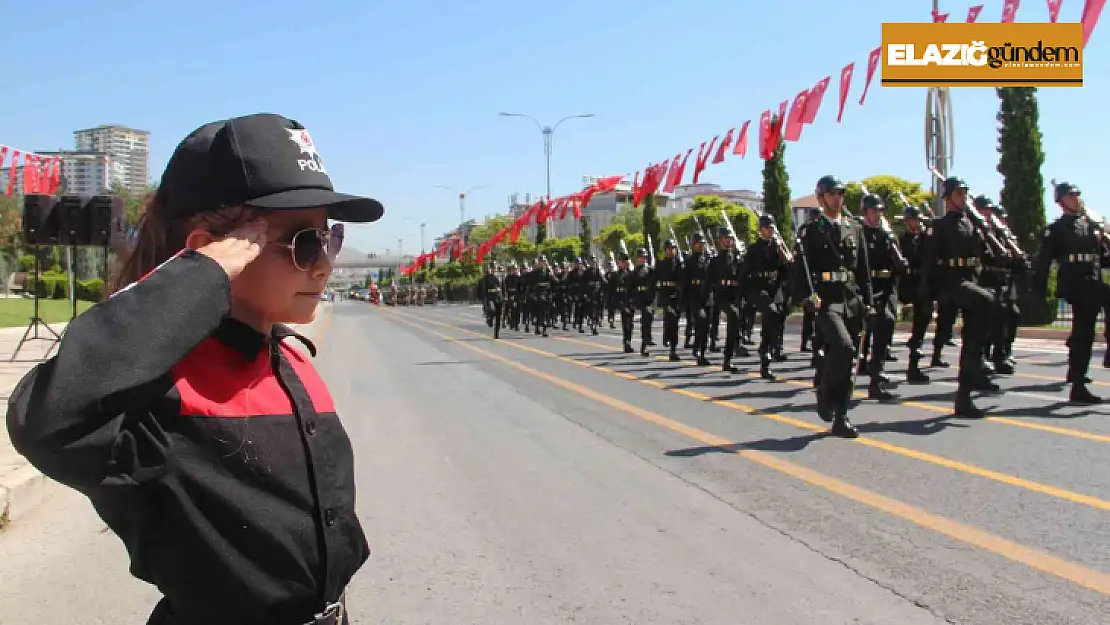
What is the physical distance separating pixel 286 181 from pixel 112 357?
436 millimetres

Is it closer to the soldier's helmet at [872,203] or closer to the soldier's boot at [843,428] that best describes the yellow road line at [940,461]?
the soldier's boot at [843,428]

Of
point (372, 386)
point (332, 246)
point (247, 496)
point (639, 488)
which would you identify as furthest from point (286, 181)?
point (372, 386)

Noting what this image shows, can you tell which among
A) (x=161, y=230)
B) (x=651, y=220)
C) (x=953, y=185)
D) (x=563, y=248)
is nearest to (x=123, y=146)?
(x=563, y=248)

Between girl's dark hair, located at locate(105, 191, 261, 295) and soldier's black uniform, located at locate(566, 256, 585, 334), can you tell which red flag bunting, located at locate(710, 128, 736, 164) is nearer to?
soldier's black uniform, located at locate(566, 256, 585, 334)

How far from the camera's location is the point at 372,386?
12.7 meters

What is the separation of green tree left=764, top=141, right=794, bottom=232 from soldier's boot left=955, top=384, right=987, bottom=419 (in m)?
27.8

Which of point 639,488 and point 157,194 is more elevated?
point 157,194

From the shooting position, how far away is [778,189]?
36.3 m

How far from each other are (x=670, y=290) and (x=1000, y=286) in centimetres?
636

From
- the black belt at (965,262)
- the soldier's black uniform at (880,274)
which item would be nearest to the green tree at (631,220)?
the soldier's black uniform at (880,274)

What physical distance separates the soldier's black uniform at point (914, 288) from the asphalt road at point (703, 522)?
1.81 m

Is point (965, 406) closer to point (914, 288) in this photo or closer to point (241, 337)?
point (914, 288)

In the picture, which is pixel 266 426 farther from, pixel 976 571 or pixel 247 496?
pixel 976 571

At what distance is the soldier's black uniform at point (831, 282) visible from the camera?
7645 mm
